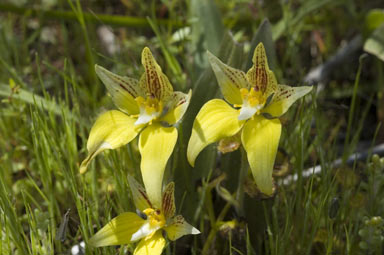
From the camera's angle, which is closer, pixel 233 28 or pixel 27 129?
pixel 27 129

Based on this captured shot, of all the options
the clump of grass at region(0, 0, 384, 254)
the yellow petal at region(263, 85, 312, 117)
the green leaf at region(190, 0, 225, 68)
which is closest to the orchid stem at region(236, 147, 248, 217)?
the clump of grass at region(0, 0, 384, 254)

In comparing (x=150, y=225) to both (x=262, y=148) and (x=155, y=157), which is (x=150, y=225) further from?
(x=262, y=148)

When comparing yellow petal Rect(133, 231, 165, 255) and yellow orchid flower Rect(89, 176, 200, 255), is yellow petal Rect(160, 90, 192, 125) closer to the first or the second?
yellow orchid flower Rect(89, 176, 200, 255)

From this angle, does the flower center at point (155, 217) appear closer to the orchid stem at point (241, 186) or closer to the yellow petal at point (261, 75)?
the orchid stem at point (241, 186)

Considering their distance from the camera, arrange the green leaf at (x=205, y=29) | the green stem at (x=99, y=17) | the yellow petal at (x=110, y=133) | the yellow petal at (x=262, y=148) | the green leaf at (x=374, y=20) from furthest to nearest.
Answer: the green stem at (x=99, y=17) → the green leaf at (x=374, y=20) → the green leaf at (x=205, y=29) → the yellow petal at (x=110, y=133) → the yellow petal at (x=262, y=148)

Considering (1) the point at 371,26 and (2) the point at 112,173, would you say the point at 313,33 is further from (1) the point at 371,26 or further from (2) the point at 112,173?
(2) the point at 112,173

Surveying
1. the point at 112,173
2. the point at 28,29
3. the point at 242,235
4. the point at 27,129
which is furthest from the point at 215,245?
the point at 28,29

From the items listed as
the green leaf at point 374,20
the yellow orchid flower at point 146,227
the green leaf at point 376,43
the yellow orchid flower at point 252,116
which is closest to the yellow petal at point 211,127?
the yellow orchid flower at point 252,116
